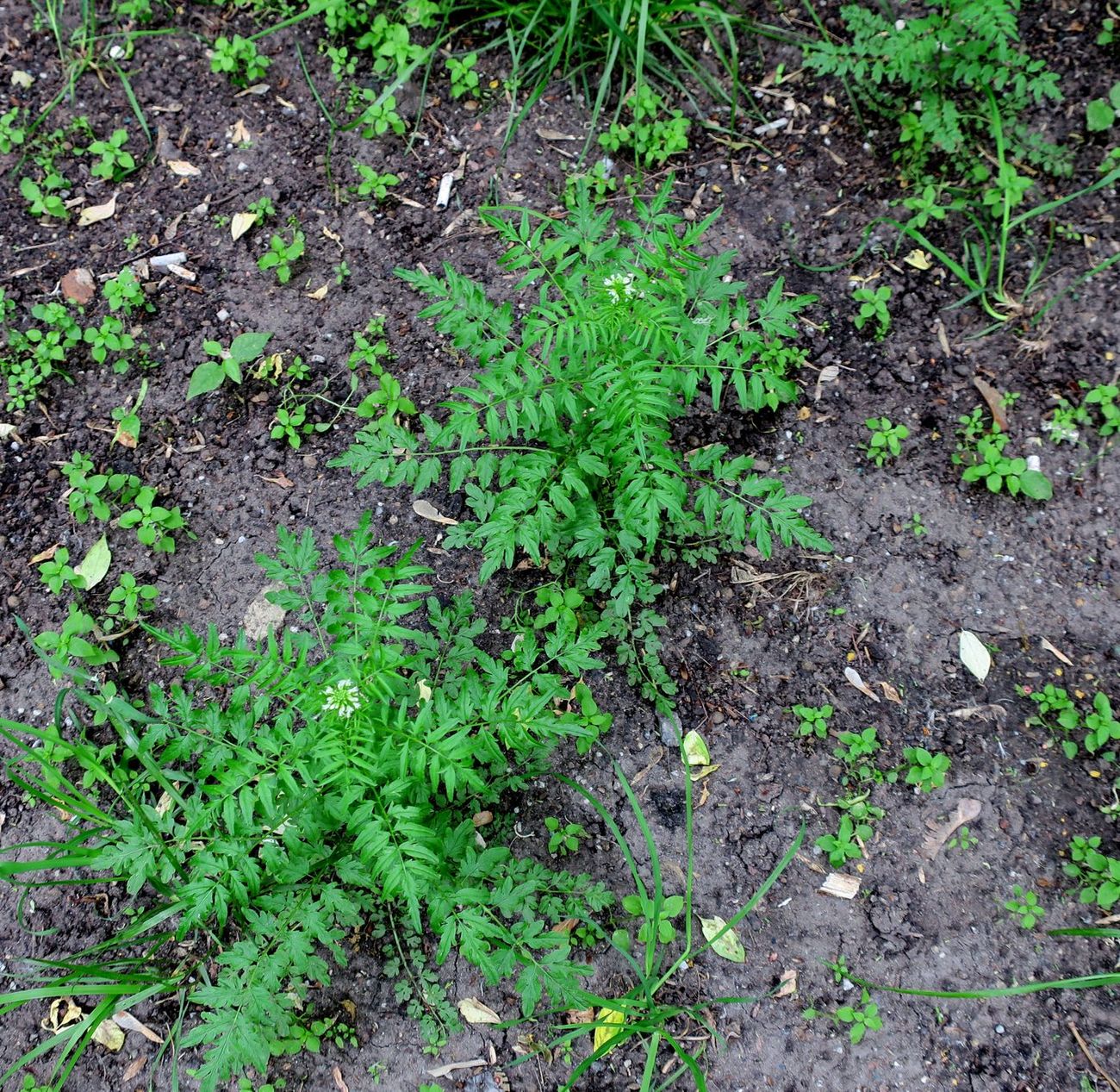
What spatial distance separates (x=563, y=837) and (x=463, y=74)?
11.3 ft

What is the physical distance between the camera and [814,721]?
315 centimetres

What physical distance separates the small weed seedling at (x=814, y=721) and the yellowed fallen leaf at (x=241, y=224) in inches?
125

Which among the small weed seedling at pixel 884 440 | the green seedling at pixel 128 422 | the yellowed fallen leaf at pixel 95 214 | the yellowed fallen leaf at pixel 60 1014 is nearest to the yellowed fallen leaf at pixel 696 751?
the small weed seedling at pixel 884 440

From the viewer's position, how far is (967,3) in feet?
11.3

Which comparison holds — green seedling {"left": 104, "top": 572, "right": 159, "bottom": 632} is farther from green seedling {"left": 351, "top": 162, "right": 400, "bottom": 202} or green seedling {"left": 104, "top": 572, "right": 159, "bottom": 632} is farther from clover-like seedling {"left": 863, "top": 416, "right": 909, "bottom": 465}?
clover-like seedling {"left": 863, "top": 416, "right": 909, "bottom": 465}

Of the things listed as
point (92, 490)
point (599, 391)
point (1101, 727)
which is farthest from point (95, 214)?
point (1101, 727)

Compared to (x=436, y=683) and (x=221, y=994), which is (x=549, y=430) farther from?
(x=221, y=994)

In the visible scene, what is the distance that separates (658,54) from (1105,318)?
2.35 metres

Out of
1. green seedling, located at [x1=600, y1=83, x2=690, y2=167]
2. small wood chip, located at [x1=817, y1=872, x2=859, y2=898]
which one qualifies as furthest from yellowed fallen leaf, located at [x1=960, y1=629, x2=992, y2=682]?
green seedling, located at [x1=600, y1=83, x2=690, y2=167]

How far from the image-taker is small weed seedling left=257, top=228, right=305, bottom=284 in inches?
150

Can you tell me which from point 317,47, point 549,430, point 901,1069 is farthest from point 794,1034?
point 317,47

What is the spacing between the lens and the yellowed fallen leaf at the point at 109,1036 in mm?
2859

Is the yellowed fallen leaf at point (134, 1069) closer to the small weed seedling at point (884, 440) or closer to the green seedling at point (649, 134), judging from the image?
the small weed seedling at point (884, 440)

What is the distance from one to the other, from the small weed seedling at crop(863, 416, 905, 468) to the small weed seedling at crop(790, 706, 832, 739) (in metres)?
1.04
